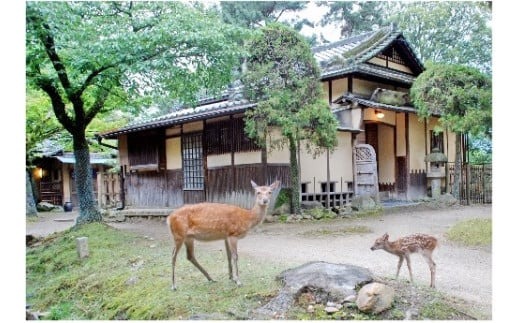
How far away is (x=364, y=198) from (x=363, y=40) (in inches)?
108

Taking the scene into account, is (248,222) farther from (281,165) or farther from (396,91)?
(396,91)

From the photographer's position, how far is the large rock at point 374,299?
3.07 metres

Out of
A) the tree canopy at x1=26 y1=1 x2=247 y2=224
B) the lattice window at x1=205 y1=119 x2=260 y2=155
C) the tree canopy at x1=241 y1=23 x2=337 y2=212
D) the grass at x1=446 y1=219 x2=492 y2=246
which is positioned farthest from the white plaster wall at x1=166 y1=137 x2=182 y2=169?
the grass at x1=446 y1=219 x2=492 y2=246

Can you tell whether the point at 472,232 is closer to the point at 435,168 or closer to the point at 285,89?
the point at 435,168

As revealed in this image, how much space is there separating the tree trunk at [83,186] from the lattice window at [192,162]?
166 cm

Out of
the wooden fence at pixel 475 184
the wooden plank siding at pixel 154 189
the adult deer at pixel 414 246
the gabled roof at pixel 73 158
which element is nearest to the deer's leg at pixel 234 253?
the adult deer at pixel 414 246

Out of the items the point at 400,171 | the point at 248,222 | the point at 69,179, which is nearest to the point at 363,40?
the point at 400,171

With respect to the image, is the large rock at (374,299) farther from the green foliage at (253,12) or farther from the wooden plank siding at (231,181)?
the green foliage at (253,12)

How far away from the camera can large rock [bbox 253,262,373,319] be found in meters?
3.24

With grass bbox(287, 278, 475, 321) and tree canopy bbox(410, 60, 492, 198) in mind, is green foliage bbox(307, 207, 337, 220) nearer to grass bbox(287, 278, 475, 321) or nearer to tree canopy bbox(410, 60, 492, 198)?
tree canopy bbox(410, 60, 492, 198)

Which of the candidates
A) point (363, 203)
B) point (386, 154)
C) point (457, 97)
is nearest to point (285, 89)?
point (363, 203)

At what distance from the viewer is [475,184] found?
16.6 feet

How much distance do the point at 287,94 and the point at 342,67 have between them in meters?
1.68

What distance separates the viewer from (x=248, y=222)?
11.4 ft
